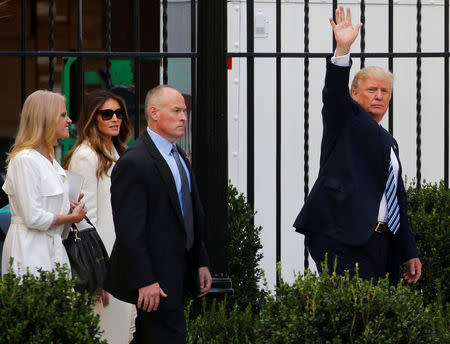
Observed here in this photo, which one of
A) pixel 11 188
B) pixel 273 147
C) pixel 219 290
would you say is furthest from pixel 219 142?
pixel 273 147

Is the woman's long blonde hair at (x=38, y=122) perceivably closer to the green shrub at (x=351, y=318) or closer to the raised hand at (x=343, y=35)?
the raised hand at (x=343, y=35)

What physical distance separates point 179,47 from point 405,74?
68.6 inches

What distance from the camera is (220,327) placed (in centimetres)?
545

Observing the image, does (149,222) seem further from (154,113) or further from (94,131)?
(94,131)

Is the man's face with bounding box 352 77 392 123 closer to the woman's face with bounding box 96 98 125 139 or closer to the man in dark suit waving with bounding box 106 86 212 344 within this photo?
the man in dark suit waving with bounding box 106 86 212 344

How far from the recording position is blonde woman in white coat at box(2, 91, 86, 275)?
15.2ft

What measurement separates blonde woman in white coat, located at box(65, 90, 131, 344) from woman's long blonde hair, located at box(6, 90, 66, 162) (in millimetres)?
724

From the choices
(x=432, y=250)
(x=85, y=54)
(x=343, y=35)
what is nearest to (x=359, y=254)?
(x=343, y=35)

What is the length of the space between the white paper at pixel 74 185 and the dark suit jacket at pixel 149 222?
499mm

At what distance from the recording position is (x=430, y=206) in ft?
20.7

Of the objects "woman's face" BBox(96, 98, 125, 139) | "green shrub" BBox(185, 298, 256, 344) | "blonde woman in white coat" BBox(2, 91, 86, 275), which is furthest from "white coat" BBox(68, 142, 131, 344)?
"blonde woman in white coat" BBox(2, 91, 86, 275)

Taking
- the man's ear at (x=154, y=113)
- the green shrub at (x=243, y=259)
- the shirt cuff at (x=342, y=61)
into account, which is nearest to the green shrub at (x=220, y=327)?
the green shrub at (x=243, y=259)

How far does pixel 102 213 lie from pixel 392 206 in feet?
5.35

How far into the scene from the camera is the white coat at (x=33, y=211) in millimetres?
4625
